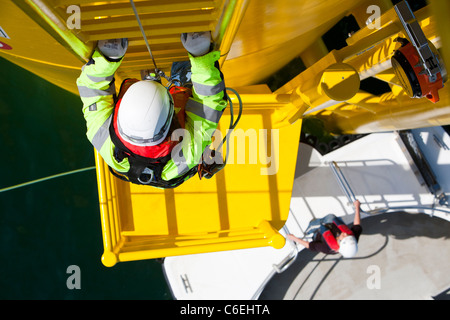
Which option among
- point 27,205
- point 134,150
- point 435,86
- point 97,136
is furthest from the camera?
point 27,205

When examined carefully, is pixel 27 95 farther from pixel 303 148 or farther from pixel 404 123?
pixel 404 123

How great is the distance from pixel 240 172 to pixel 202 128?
45.8 inches

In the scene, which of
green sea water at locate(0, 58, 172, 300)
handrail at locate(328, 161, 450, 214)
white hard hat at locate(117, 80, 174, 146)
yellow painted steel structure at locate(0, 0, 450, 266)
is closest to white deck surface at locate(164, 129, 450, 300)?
handrail at locate(328, 161, 450, 214)

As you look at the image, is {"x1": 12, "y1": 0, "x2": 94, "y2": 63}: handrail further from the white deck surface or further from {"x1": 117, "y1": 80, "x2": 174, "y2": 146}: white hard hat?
the white deck surface

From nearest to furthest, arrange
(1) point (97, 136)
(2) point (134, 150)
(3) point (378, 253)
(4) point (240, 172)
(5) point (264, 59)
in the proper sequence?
(2) point (134, 150) < (1) point (97, 136) < (5) point (264, 59) < (4) point (240, 172) < (3) point (378, 253)

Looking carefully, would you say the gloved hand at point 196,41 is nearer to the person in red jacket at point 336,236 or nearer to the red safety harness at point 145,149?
the red safety harness at point 145,149

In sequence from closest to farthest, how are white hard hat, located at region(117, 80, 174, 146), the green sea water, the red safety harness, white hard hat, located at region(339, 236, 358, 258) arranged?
white hard hat, located at region(117, 80, 174, 146)
the red safety harness
white hard hat, located at region(339, 236, 358, 258)
the green sea water

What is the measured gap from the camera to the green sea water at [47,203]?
353 cm

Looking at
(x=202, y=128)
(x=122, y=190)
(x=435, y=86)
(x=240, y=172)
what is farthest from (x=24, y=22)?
(x=435, y=86)

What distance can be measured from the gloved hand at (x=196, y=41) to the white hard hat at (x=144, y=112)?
0.20 meters

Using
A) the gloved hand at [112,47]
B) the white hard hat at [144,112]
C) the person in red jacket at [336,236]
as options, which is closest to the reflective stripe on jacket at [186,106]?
the gloved hand at [112,47]

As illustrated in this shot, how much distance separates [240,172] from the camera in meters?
2.82

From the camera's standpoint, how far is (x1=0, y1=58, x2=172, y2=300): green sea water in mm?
3525

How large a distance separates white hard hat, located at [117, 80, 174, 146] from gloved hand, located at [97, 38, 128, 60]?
17 centimetres
